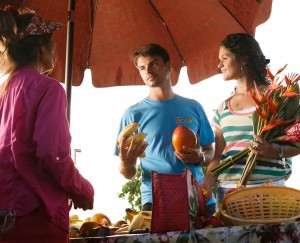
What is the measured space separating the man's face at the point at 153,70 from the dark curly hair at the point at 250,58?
0.63 m

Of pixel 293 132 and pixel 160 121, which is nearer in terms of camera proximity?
pixel 293 132

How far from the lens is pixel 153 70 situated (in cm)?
379

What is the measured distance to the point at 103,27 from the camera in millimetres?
4410

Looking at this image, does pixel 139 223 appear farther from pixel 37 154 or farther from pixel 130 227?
pixel 37 154

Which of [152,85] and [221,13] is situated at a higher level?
[221,13]

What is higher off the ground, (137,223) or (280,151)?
(280,151)

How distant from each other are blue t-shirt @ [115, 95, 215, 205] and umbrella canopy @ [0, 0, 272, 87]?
0.63 meters

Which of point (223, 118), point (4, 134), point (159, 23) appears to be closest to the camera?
point (4, 134)

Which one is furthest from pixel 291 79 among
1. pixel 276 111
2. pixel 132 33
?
pixel 132 33

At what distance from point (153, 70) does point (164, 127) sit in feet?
1.47

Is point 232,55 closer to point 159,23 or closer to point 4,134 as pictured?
point 159,23

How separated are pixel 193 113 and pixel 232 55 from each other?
26.5 inches

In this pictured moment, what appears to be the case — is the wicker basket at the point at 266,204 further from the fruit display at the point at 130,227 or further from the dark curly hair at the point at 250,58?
the dark curly hair at the point at 250,58

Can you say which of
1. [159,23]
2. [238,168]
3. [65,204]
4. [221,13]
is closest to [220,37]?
[221,13]
